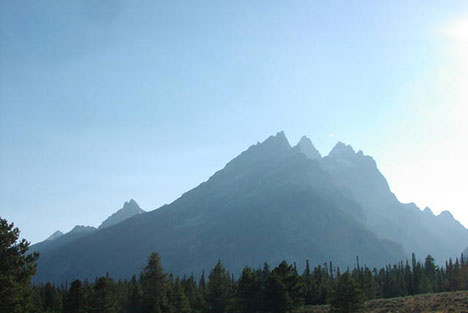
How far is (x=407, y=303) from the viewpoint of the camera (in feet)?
220

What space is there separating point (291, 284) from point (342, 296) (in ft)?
44.9

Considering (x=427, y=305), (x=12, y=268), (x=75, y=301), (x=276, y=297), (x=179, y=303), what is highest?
(x=12, y=268)

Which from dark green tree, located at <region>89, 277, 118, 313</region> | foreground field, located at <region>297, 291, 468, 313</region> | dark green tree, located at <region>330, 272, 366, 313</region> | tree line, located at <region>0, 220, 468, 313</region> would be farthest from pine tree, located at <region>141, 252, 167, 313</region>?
dark green tree, located at <region>330, 272, 366, 313</region>

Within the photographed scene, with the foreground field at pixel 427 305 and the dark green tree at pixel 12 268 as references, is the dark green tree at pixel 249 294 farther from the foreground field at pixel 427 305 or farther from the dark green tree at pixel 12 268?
the dark green tree at pixel 12 268

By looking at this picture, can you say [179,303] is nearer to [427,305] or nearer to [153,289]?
[153,289]

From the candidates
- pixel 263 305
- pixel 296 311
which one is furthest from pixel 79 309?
pixel 296 311

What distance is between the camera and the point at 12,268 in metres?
40.4

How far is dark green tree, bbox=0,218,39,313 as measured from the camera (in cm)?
3916

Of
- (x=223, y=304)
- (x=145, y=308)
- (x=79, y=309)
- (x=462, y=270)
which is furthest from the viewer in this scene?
(x=462, y=270)

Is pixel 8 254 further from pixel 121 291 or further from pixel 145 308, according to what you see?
pixel 121 291

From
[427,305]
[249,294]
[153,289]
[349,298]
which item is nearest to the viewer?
[427,305]

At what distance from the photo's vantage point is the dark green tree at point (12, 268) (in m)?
39.2

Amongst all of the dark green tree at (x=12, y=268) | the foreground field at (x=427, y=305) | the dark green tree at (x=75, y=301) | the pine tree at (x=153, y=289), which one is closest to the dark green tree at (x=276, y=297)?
the foreground field at (x=427, y=305)

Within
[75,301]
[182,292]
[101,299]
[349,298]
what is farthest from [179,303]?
[349,298]
